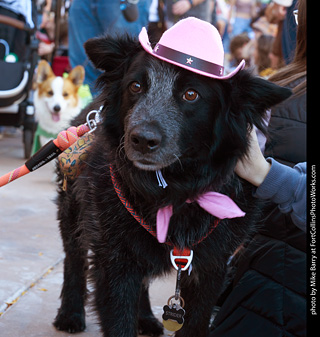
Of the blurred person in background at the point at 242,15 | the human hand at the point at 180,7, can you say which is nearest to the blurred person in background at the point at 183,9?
the human hand at the point at 180,7

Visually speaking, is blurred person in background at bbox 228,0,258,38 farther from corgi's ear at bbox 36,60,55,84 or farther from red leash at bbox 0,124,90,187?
red leash at bbox 0,124,90,187

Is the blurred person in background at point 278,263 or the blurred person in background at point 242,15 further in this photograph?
the blurred person in background at point 242,15

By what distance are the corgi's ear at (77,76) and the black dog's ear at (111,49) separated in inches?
168

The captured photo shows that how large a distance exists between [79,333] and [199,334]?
0.68 m

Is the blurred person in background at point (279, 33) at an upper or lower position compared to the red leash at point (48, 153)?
lower

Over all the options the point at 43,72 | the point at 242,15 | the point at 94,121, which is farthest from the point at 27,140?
the point at 242,15

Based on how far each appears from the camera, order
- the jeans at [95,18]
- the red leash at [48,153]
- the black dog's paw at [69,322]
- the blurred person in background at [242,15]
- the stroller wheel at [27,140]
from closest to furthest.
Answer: the red leash at [48,153] → the black dog's paw at [69,322] → the jeans at [95,18] → the stroller wheel at [27,140] → the blurred person in background at [242,15]

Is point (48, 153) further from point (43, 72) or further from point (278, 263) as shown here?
point (43, 72)

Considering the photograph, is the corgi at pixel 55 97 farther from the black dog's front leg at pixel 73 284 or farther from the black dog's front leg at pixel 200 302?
the black dog's front leg at pixel 200 302

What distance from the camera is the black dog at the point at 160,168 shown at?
1.84 m

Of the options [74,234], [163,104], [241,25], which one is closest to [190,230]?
[163,104]

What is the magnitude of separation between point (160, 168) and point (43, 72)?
16.8 feet

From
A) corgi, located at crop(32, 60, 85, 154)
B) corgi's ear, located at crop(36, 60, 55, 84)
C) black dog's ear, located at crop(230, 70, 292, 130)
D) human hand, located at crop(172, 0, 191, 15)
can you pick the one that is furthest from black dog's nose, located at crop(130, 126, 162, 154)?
corgi's ear, located at crop(36, 60, 55, 84)

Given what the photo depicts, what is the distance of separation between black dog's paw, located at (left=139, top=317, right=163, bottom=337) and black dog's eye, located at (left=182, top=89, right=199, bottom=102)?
1212mm
